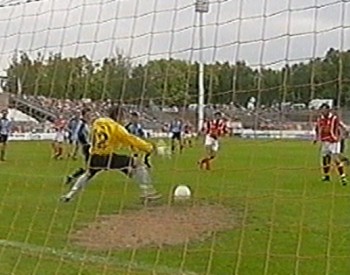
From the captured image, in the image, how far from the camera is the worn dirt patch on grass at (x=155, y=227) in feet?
30.3

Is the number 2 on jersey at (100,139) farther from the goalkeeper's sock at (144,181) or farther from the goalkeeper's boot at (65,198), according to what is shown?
the goalkeeper's boot at (65,198)

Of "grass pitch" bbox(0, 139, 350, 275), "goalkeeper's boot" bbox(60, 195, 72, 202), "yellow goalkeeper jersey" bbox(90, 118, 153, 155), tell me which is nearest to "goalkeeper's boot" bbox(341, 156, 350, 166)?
"grass pitch" bbox(0, 139, 350, 275)

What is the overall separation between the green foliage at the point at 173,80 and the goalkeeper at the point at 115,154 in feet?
5.59

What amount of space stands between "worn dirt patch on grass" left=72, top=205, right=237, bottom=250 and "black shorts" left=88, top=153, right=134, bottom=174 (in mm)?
534

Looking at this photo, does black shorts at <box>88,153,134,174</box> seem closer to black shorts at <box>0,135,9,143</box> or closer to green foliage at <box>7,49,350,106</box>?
green foliage at <box>7,49,350,106</box>

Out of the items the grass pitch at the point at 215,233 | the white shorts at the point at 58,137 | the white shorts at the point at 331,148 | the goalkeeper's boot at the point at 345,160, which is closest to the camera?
the grass pitch at the point at 215,233

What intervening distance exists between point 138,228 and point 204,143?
9199 mm

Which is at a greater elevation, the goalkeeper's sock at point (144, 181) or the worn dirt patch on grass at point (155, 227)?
the goalkeeper's sock at point (144, 181)

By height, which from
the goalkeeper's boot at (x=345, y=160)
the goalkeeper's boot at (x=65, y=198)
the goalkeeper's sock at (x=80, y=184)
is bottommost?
the goalkeeper's boot at (x=65, y=198)

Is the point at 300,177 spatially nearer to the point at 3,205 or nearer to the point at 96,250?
the point at 3,205

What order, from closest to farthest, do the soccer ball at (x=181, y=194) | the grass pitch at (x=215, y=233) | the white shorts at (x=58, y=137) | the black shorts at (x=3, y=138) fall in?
the grass pitch at (x=215, y=233) < the soccer ball at (x=181, y=194) < the white shorts at (x=58, y=137) < the black shorts at (x=3, y=138)

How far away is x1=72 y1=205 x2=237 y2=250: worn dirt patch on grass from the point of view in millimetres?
9234

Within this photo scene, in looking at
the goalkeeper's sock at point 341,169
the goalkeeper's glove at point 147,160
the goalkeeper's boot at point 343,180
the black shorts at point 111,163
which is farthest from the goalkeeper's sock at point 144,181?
the goalkeeper's sock at point 341,169

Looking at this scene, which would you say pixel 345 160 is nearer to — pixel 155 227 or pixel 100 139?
pixel 100 139
